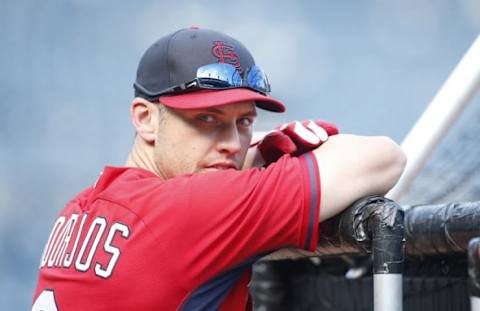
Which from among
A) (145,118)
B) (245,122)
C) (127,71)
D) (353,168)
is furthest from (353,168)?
(127,71)

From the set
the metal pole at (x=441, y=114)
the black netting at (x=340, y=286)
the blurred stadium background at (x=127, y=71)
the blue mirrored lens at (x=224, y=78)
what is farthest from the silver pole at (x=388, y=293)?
the blurred stadium background at (x=127, y=71)

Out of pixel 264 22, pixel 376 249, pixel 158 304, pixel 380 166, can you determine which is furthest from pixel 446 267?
pixel 264 22

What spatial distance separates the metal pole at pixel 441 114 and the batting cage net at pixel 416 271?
112 mm

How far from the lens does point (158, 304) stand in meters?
1.33

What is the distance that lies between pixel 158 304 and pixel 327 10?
14.0 feet

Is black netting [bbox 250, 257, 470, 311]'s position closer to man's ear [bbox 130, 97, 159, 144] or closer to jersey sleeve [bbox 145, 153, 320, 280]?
jersey sleeve [bbox 145, 153, 320, 280]

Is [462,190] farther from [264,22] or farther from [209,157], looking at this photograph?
[264,22]

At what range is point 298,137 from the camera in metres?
1.44

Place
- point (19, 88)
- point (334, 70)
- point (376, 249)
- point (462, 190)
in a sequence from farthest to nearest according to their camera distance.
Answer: point (334, 70)
point (19, 88)
point (462, 190)
point (376, 249)

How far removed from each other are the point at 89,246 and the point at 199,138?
0.25 meters

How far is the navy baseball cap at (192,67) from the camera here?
1.42 meters

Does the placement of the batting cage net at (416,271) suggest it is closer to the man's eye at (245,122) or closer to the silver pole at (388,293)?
the silver pole at (388,293)

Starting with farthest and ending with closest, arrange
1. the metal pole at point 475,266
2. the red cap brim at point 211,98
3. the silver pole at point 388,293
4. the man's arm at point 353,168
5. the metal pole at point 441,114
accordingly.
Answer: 1. the metal pole at point 441,114
2. the red cap brim at point 211,98
3. the man's arm at point 353,168
4. the silver pole at point 388,293
5. the metal pole at point 475,266

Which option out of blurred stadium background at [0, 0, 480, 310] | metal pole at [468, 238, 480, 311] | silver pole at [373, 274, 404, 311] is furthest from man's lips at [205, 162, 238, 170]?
blurred stadium background at [0, 0, 480, 310]
